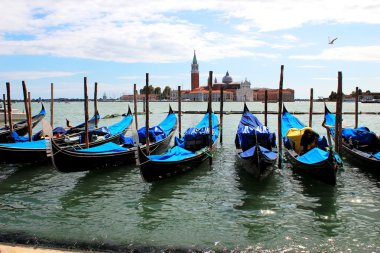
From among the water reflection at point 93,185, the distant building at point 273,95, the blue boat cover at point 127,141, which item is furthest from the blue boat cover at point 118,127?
the distant building at point 273,95

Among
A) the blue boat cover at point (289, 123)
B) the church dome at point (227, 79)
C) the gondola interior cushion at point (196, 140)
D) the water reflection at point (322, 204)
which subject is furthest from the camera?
the church dome at point (227, 79)

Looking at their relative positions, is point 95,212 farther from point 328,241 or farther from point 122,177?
point 328,241

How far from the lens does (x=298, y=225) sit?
214 inches

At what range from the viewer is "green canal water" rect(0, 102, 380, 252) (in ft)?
16.1

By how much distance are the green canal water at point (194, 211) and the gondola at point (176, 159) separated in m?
0.23

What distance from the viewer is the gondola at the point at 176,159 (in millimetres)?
7168

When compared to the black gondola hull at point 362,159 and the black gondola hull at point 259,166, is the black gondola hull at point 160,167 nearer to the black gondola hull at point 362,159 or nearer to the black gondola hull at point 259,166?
the black gondola hull at point 259,166

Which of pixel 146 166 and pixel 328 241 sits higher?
Answer: pixel 146 166

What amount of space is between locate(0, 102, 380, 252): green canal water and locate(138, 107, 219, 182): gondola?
8.9 inches

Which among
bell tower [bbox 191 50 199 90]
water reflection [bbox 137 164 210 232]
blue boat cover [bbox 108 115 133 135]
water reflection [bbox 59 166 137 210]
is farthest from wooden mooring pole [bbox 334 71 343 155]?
bell tower [bbox 191 50 199 90]

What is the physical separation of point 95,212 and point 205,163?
4392 mm

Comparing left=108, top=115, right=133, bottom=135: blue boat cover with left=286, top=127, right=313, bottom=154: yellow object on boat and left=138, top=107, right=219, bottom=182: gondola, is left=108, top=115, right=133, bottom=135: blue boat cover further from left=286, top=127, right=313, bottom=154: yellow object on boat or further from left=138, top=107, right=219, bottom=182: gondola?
left=286, top=127, right=313, bottom=154: yellow object on boat

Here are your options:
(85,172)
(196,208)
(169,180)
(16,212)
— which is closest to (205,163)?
(169,180)

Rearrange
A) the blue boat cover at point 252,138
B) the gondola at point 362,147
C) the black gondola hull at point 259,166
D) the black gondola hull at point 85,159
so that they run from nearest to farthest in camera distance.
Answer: the black gondola hull at point 259,166
the black gondola hull at point 85,159
the gondola at point 362,147
the blue boat cover at point 252,138
